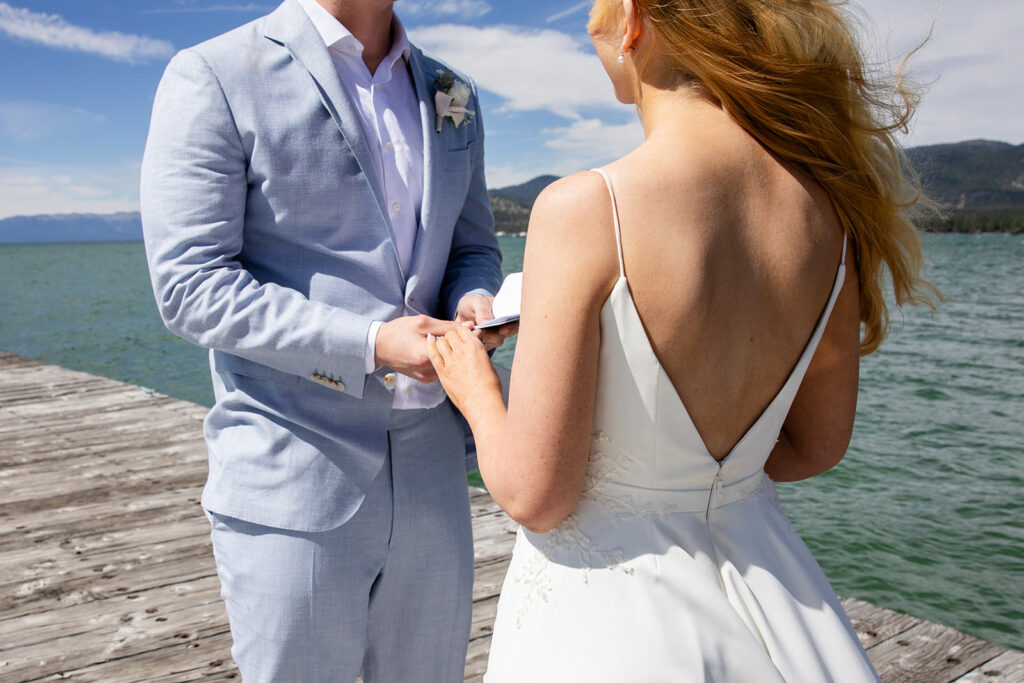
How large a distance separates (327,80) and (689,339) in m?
0.97

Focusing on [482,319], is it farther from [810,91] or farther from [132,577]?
[132,577]

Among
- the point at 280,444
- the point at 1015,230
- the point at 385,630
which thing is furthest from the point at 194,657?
the point at 1015,230

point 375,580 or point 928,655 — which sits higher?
point 375,580

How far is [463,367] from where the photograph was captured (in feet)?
4.88

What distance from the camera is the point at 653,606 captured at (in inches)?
48.7

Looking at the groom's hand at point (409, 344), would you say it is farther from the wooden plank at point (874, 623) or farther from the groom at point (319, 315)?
the wooden plank at point (874, 623)

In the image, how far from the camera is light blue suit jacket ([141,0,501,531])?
1.59 m

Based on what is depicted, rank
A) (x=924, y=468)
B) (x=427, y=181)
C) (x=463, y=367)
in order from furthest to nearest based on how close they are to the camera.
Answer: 1. (x=924, y=468)
2. (x=427, y=181)
3. (x=463, y=367)

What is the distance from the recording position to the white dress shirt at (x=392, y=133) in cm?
177

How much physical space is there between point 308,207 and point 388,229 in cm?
17

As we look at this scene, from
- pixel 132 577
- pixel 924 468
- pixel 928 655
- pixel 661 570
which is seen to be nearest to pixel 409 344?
pixel 661 570

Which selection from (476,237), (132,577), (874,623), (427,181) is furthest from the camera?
(132,577)

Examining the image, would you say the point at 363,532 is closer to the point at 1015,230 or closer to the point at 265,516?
the point at 265,516

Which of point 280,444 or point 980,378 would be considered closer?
point 280,444
